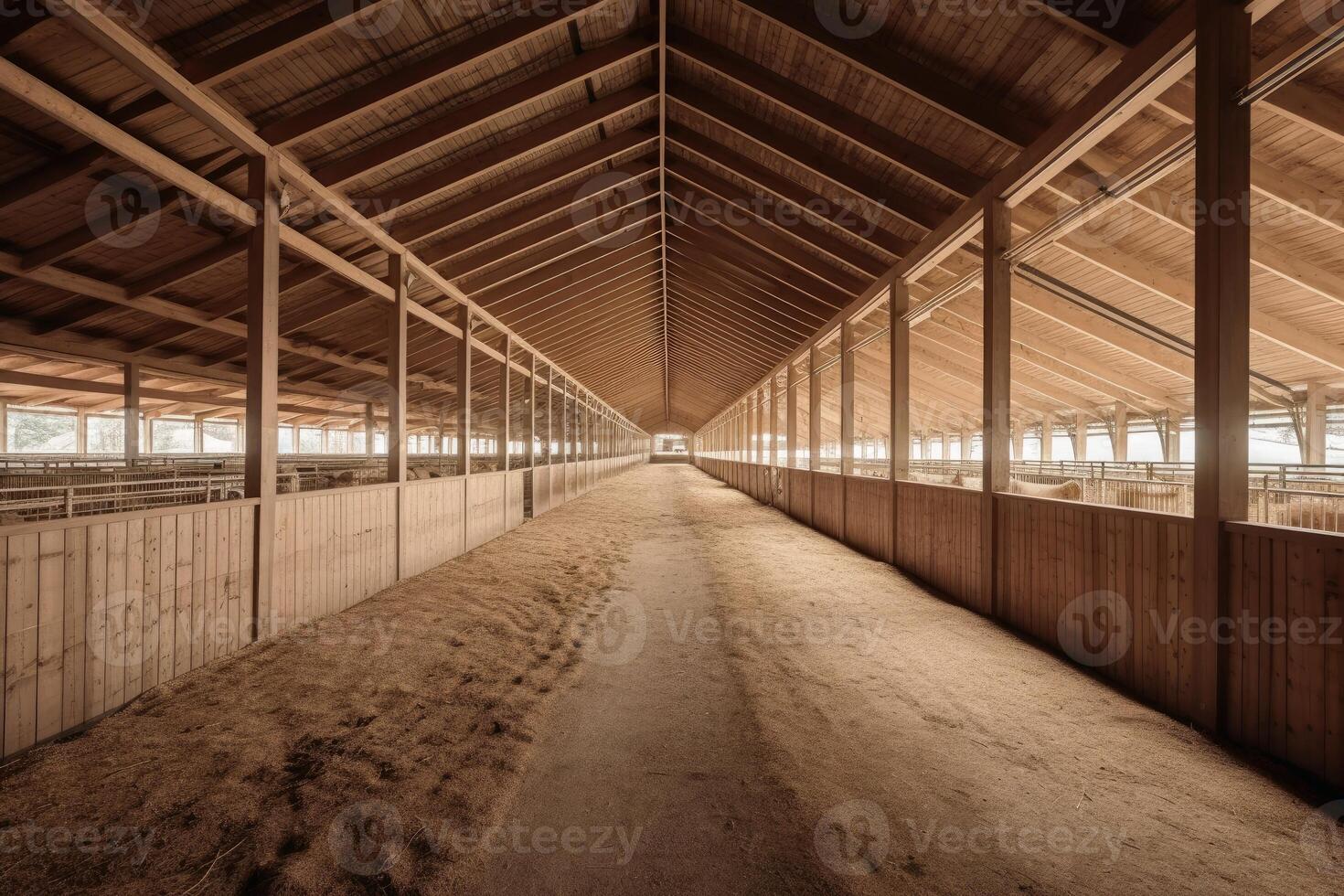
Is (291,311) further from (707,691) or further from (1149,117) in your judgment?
(1149,117)

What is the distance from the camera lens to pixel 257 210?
4.42 metres

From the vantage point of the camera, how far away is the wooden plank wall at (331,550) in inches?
181

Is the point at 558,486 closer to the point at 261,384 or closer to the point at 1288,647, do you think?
the point at 261,384

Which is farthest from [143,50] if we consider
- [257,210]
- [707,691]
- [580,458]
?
[580,458]

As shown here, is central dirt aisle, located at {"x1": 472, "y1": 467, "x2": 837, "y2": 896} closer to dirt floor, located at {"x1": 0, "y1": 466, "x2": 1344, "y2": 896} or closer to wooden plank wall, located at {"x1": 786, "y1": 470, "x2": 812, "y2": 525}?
dirt floor, located at {"x1": 0, "y1": 466, "x2": 1344, "y2": 896}

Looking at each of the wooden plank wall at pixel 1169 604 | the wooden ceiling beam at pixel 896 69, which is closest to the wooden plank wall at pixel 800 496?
the wooden plank wall at pixel 1169 604

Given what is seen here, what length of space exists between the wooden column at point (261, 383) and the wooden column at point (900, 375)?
703 cm

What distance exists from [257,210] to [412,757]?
177 inches

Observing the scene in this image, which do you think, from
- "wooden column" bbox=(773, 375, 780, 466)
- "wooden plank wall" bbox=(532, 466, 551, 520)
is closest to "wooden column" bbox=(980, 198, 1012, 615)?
"wooden plank wall" bbox=(532, 466, 551, 520)

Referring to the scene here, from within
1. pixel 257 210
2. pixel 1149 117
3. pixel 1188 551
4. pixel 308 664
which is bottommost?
pixel 308 664

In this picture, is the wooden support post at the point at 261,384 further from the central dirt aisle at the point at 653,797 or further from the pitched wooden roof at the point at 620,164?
the central dirt aisle at the point at 653,797

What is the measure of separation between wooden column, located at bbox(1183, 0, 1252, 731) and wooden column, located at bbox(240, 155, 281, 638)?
638 centimetres

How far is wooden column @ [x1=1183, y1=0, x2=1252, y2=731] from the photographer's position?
2947 millimetres

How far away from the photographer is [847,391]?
31.6ft
